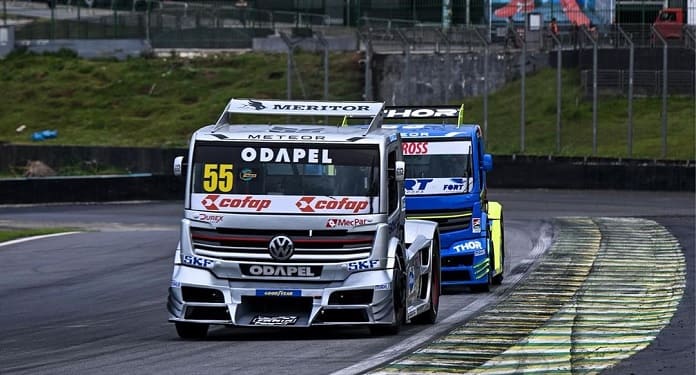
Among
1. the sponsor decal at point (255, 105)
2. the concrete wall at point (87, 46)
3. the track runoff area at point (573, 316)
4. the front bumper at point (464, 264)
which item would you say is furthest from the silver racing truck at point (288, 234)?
the concrete wall at point (87, 46)

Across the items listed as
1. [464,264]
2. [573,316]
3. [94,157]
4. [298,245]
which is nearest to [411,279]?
[298,245]

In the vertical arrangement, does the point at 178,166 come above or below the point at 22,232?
above

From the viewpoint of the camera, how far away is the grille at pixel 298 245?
45.6ft

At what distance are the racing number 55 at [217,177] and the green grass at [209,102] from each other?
30295 mm

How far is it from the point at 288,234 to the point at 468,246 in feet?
21.4

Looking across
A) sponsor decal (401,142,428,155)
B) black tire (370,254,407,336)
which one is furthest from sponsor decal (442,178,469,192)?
black tire (370,254,407,336)

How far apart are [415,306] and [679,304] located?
420cm

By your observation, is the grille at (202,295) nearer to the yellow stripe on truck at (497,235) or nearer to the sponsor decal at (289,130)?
the sponsor decal at (289,130)

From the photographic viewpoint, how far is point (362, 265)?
45.8ft

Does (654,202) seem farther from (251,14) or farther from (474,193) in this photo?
(251,14)

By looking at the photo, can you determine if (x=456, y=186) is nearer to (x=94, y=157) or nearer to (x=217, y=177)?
(x=217, y=177)

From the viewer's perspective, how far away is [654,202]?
3916 centimetres

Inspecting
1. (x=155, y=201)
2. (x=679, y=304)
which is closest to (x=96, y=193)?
(x=155, y=201)

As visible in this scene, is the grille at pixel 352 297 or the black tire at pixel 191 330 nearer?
the grille at pixel 352 297
